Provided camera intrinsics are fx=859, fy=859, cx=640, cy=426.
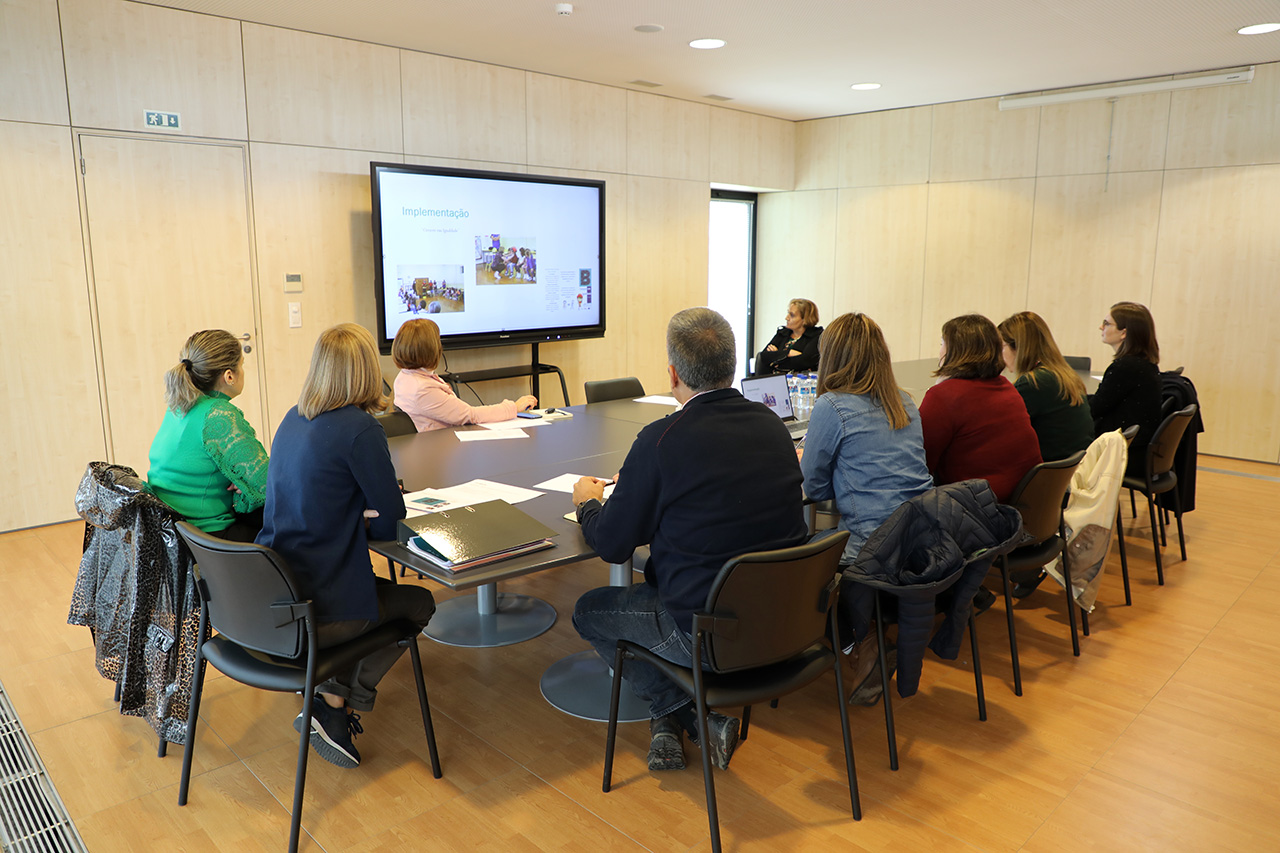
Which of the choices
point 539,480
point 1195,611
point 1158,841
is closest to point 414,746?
point 539,480

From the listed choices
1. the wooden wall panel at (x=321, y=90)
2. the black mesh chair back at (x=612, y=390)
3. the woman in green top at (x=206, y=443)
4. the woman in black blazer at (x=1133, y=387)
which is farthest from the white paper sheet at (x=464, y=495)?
the wooden wall panel at (x=321, y=90)

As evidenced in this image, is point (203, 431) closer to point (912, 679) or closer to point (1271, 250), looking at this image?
point (912, 679)

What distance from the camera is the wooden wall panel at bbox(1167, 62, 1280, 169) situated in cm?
623

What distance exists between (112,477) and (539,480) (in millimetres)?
1261

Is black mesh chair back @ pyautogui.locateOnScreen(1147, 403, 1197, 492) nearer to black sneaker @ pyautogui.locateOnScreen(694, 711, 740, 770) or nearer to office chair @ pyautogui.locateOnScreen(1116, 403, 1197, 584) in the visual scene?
office chair @ pyautogui.locateOnScreen(1116, 403, 1197, 584)

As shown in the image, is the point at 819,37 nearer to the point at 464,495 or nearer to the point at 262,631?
the point at 464,495

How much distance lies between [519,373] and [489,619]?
328cm

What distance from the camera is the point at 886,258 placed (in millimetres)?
8453

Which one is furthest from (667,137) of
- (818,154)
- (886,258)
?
(886,258)

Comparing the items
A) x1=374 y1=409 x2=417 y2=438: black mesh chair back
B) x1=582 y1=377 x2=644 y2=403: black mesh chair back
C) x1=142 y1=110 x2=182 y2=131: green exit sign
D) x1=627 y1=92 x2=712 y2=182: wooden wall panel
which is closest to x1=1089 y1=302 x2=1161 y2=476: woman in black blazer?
x1=582 y1=377 x2=644 y2=403: black mesh chair back

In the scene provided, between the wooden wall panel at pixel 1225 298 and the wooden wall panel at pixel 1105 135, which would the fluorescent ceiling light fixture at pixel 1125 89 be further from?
the wooden wall panel at pixel 1225 298

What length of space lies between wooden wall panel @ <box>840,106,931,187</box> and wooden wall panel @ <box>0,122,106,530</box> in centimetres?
658

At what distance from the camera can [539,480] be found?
296 cm

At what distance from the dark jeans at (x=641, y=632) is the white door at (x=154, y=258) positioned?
384cm
